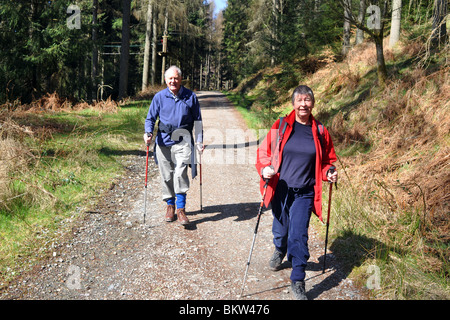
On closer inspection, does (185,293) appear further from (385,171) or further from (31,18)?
(31,18)

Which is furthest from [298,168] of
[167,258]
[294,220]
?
[167,258]

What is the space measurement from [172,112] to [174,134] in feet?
1.12

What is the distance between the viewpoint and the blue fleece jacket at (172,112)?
17.7ft

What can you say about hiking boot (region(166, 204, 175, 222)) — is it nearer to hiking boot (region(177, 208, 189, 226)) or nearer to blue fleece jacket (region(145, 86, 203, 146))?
hiking boot (region(177, 208, 189, 226))

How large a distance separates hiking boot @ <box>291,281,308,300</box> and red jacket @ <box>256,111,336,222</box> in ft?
2.43

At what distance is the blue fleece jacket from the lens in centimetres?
539

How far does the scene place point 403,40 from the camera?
508 inches

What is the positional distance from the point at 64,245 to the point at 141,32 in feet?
111

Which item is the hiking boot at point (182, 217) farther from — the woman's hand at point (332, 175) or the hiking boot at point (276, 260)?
the woman's hand at point (332, 175)

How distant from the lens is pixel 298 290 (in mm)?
3721

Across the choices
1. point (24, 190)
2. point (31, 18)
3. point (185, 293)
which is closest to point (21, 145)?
point (24, 190)

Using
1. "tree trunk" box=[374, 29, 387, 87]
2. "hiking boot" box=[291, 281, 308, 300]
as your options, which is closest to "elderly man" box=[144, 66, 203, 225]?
"hiking boot" box=[291, 281, 308, 300]

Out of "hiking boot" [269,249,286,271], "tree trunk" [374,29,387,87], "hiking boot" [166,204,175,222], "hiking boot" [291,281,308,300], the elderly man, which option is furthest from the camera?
"tree trunk" [374,29,387,87]
